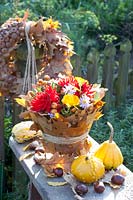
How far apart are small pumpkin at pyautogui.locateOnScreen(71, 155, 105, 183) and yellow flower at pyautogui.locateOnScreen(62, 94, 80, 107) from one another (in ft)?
0.73

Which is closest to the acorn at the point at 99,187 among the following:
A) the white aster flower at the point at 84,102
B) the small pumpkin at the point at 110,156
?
the small pumpkin at the point at 110,156

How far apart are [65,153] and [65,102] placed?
0.26 m

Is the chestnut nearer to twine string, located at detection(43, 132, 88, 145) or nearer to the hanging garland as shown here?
twine string, located at detection(43, 132, 88, 145)

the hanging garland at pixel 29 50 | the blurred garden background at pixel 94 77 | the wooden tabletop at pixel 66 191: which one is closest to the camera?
the wooden tabletop at pixel 66 191

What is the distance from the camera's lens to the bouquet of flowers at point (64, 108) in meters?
1.86

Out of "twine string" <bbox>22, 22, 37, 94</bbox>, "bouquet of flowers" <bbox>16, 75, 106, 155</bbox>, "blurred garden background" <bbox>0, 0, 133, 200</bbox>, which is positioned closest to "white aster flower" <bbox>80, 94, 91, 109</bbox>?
"bouquet of flowers" <bbox>16, 75, 106, 155</bbox>

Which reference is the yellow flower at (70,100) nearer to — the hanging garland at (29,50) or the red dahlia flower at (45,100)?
the red dahlia flower at (45,100)

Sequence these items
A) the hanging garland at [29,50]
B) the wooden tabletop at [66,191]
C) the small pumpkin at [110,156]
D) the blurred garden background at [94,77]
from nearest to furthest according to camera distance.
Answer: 1. the wooden tabletop at [66,191]
2. the small pumpkin at [110,156]
3. the hanging garland at [29,50]
4. the blurred garden background at [94,77]

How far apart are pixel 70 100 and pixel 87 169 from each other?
279 mm

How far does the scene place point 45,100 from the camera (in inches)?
73.4

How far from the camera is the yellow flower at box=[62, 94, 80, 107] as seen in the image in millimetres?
1839

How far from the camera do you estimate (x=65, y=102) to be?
72.5 inches

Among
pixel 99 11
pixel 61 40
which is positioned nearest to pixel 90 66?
pixel 61 40

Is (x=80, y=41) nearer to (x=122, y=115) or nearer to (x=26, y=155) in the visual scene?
(x=122, y=115)
